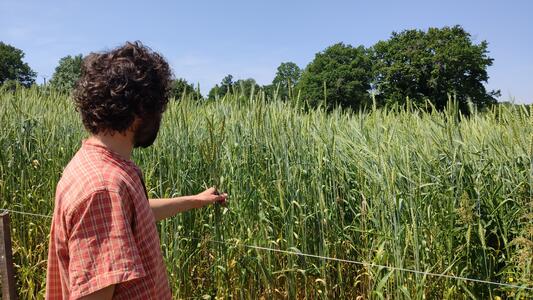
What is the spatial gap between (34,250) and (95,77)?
286 cm

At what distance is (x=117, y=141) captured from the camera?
1171mm

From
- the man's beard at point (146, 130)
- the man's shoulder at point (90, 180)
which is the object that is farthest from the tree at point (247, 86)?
the man's shoulder at point (90, 180)

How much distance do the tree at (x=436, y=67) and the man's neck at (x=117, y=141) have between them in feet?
106

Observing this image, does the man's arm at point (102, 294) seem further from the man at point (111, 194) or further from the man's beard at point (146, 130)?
the man's beard at point (146, 130)

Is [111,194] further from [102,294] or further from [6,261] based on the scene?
[6,261]

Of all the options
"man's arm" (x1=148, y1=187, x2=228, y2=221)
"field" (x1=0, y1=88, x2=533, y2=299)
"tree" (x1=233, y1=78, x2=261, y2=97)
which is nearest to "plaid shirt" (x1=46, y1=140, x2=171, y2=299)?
"man's arm" (x1=148, y1=187, x2=228, y2=221)

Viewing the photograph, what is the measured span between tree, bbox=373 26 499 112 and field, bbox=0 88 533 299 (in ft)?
100

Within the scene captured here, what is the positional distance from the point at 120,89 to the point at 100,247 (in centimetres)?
36

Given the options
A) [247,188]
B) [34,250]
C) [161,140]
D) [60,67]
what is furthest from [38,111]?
[60,67]

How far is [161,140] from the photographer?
3.21m

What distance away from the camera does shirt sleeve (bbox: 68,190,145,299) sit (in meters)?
1.00

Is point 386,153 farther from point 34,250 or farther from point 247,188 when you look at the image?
point 34,250

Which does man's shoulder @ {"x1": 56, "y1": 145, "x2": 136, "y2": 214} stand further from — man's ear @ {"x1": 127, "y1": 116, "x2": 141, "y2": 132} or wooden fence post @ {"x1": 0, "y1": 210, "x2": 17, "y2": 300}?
wooden fence post @ {"x1": 0, "y1": 210, "x2": 17, "y2": 300}

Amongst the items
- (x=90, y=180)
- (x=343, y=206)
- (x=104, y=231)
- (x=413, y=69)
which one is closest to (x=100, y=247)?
(x=104, y=231)
